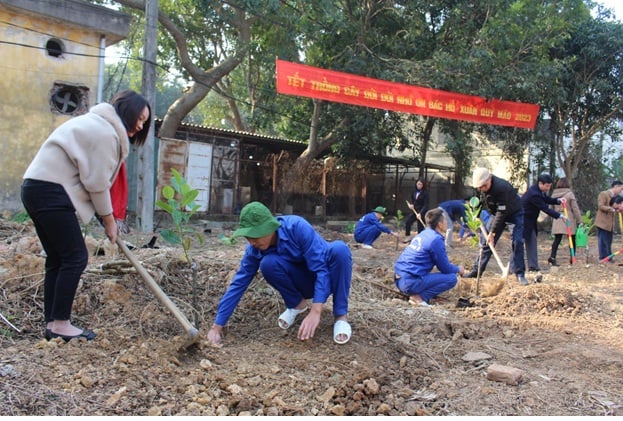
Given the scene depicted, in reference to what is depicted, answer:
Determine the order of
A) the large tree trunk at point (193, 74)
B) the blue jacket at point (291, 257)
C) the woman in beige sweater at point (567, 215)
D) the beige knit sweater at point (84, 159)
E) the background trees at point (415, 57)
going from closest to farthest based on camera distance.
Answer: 1. the beige knit sweater at point (84, 159)
2. the blue jacket at point (291, 257)
3. the woman in beige sweater at point (567, 215)
4. the background trees at point (415, 57)
5. the large tree trunk at point (193, 74)

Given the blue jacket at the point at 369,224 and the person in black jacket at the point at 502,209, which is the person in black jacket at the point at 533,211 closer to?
the person in black jacket at the point at 502,209

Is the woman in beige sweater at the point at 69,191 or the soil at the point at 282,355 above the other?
the woman in beige sweater at the point at 69,191

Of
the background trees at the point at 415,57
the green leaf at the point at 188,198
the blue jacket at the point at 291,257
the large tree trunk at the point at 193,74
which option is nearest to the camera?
the blue jacket at the point at 291,257

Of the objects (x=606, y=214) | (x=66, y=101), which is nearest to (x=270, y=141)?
(x=66, y=101)

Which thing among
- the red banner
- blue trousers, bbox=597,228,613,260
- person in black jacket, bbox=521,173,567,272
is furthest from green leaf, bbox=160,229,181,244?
blue trousers, bbox=597,228,613,260

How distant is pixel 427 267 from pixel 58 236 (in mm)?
3081

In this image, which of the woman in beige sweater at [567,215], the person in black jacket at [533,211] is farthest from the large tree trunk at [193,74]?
the person in black jacket at [533,211]

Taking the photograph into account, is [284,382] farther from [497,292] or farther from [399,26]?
[399,26]

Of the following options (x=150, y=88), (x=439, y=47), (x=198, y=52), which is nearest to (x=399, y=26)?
(x=439, y=47)

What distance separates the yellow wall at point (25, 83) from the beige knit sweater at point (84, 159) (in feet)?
24.9

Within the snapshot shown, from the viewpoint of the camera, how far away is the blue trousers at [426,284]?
14.6 feet

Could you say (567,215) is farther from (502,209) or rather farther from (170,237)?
(170,237)

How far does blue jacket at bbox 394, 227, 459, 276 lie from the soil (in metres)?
0.32

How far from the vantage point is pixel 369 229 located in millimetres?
8734
